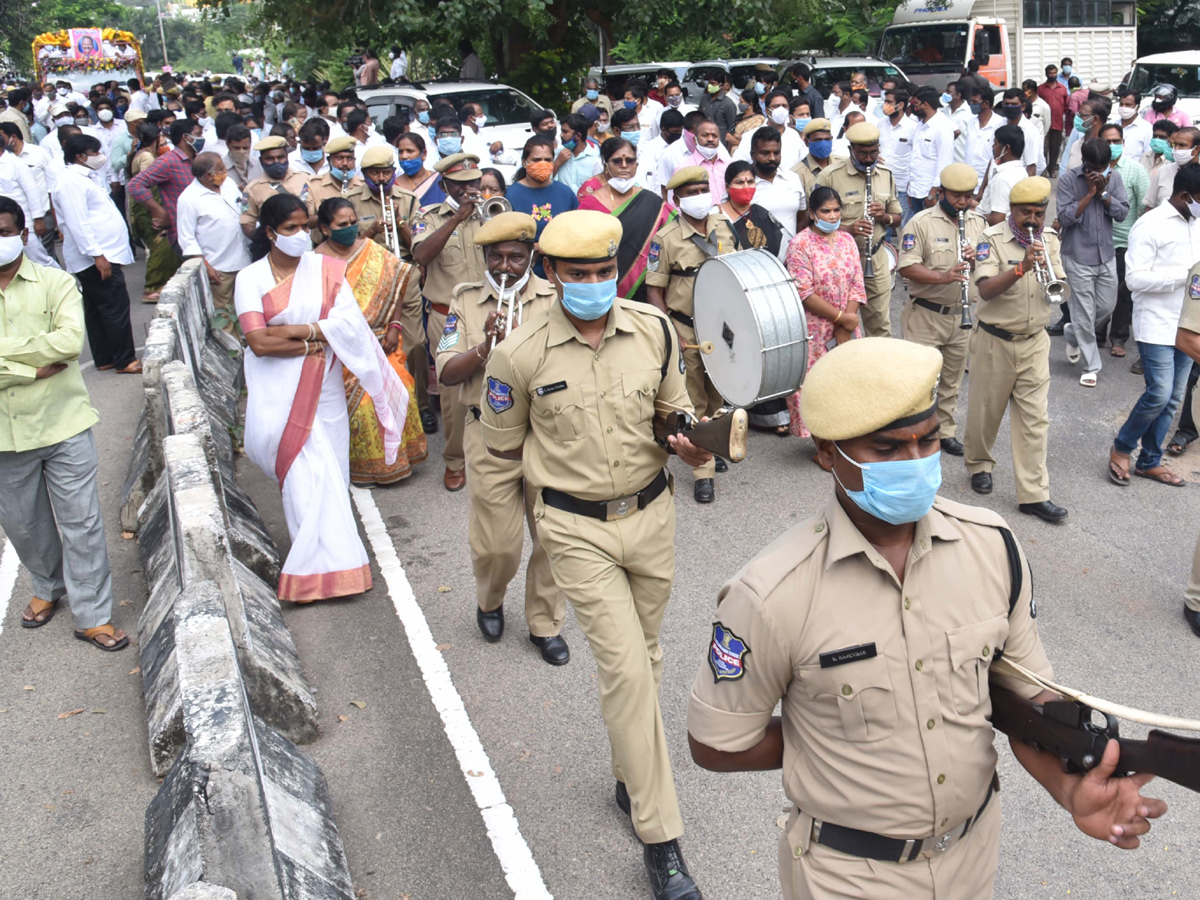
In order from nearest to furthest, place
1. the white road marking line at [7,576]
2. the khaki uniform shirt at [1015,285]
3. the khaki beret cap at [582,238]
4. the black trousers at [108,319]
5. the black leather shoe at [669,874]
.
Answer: the black leather shoe at [669,874] < the khaki beret cap at [582,238] < the white road marking line at [7,576] < the khaki uniform shirt at [1015,285] < the black trousers at [108,319]

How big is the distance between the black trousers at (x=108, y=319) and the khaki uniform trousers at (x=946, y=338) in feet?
22.9

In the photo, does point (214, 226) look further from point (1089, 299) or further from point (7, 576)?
point (1089, 299)

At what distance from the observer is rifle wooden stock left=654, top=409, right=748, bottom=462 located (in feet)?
11.0

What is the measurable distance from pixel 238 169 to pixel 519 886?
1013 centimetres

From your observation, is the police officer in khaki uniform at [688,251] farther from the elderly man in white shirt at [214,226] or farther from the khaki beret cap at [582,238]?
the elderly man in white shirt at [214,226]

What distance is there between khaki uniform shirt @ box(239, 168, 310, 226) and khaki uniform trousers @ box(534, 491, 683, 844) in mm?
6610

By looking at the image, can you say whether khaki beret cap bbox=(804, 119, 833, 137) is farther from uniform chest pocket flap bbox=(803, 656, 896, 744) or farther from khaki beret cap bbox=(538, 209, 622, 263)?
uniform chest pocket flap bbox=(803, 656, 896, 744)

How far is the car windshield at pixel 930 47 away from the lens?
74.0 ft

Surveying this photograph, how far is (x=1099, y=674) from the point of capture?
5.31 meters

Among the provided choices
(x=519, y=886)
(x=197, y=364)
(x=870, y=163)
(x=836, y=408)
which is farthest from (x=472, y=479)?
(x=870, y=163)

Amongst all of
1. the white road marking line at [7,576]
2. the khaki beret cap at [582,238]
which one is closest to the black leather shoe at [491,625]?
the khaki beret cap at [582,238]

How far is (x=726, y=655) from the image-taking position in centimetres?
251

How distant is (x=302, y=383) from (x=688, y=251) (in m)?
2.72

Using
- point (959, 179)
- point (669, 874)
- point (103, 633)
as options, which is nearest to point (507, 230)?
point (669, 874)
